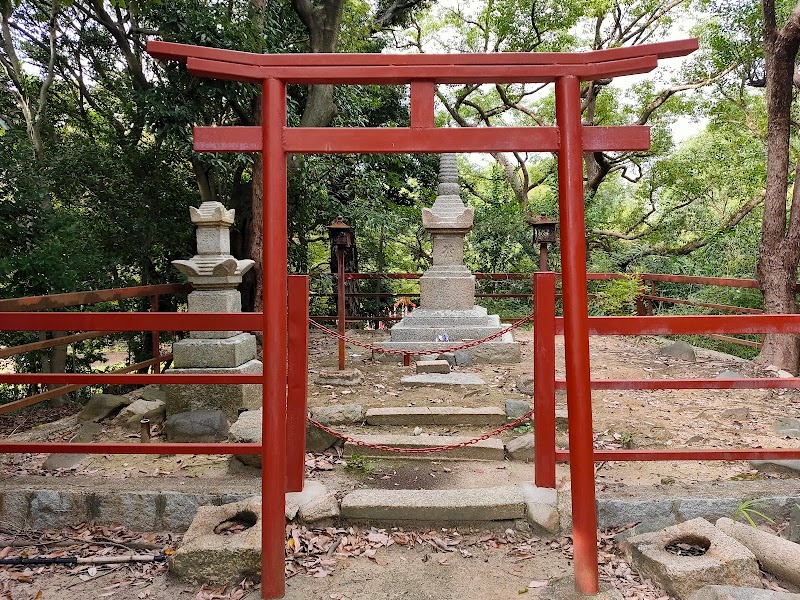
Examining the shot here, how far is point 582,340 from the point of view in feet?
8.87

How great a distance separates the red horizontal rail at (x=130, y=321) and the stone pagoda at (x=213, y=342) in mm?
2166

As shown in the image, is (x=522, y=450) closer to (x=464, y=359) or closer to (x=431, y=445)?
(x=431, y=445)

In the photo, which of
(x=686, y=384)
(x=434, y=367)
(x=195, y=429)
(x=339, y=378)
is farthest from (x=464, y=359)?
(x=686, y=384)

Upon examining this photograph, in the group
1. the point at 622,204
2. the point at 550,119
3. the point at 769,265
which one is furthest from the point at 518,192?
the point at 769,265

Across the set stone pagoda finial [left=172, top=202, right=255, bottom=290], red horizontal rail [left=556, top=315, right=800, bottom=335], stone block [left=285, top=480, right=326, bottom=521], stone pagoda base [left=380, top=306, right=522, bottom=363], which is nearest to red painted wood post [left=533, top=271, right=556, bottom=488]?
red horizontal rail [left=556, top=315, right=800, bottom=335]

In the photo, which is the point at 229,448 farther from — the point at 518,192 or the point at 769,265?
the point at 518,192

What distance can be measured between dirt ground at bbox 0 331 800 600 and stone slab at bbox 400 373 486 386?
0.14 meters

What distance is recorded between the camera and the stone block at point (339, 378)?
679cm

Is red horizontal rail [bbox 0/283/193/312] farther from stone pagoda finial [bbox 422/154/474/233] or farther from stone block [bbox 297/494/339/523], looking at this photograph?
stone pagoda finial [bbox 422/154/474/233]

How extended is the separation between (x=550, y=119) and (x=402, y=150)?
51.9 feet

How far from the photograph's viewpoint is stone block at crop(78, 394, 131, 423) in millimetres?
5414

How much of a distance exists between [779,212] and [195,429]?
746cm

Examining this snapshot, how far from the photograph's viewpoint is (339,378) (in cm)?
688

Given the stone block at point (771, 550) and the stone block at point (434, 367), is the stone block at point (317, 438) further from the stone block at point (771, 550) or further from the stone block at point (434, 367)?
the stone block at point (434, 367)
